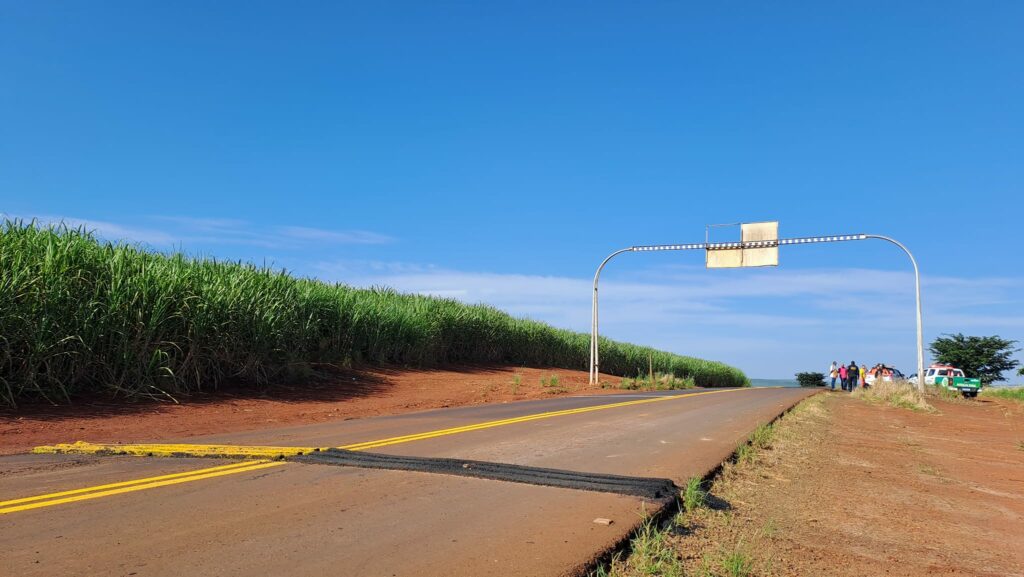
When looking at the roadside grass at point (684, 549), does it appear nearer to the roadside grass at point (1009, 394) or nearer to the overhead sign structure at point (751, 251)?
the overhead sign structure at point (751, 251)

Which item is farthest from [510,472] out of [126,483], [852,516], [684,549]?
[126,483]

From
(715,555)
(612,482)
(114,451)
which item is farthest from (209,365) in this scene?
(715,555)

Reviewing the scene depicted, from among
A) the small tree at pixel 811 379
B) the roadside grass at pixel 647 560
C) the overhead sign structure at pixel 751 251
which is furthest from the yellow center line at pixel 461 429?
the small tree at pixel 811 379

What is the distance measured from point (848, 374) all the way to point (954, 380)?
7.40 metres

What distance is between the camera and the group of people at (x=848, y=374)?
3538 cm

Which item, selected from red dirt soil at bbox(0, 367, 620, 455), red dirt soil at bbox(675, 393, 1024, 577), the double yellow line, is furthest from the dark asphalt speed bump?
red dirt soil at bbox(0, 367, 620, 455)

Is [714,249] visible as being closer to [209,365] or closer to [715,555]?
[209,365]

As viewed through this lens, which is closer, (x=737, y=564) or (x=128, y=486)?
(x=737, y=564)

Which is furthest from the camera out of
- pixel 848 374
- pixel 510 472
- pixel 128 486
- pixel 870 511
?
pixel 848 374

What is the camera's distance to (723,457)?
25.3 feet

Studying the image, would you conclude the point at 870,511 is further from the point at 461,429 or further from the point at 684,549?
the point at 461,429

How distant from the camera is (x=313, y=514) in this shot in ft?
15.1

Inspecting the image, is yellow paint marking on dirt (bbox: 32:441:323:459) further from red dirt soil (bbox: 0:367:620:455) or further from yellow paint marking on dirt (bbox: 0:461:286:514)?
red dirt soil (bbox: 0:367:620:455)

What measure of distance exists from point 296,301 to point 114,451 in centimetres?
1124
